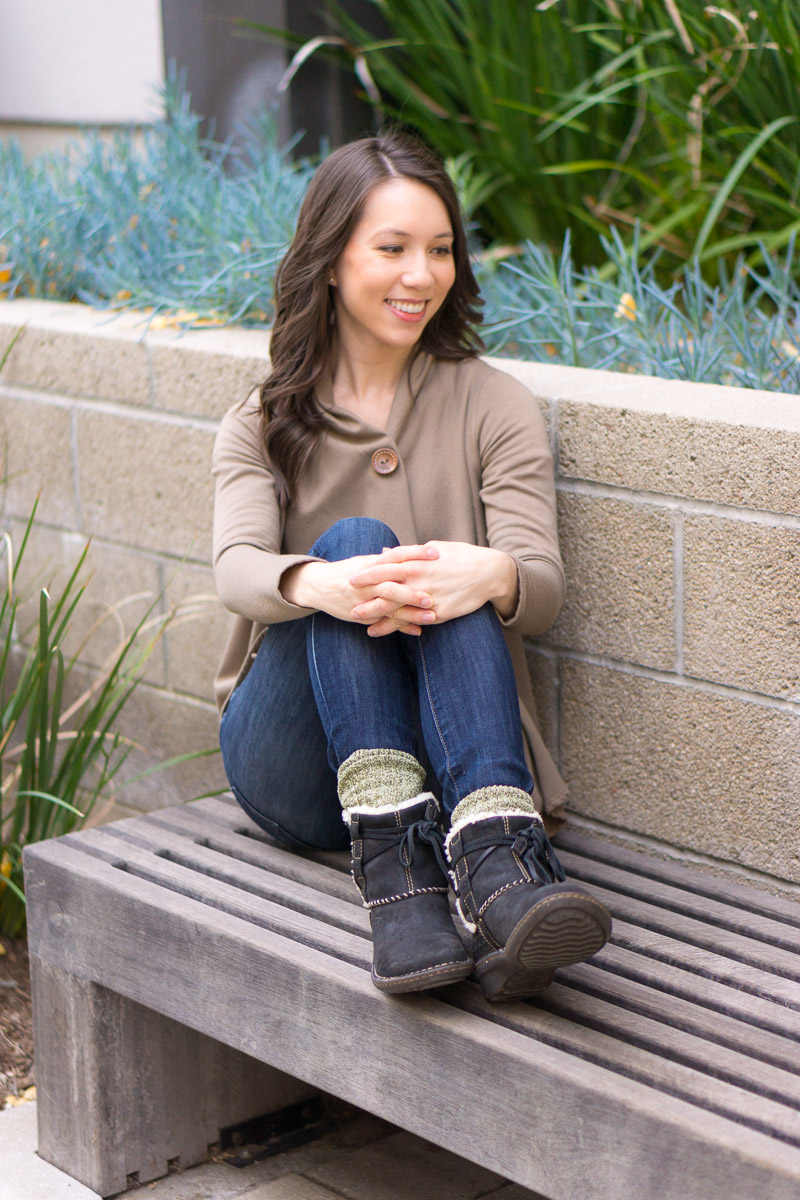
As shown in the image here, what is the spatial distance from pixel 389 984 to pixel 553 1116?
0.81ft

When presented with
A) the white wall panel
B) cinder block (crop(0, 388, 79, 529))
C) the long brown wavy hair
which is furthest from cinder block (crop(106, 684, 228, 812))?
the white wall panel

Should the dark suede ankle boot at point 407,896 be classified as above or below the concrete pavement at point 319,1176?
above

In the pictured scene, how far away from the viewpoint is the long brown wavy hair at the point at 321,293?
2.14m

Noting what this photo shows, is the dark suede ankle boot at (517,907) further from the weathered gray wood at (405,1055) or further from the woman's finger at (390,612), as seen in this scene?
the woman's finger at (390,612)

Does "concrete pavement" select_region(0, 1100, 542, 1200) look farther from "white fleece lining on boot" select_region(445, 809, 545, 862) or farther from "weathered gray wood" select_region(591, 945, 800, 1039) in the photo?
"white fleece lining on boot" select_region(445, 809, 545, 862)

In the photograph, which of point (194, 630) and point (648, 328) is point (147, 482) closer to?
point (194, 630)

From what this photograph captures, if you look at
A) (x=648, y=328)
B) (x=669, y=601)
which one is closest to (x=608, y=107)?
(x=648, y=328)

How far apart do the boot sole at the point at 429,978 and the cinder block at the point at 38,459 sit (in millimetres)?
1819

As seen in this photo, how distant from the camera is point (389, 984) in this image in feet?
5.40

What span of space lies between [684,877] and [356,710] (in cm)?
62

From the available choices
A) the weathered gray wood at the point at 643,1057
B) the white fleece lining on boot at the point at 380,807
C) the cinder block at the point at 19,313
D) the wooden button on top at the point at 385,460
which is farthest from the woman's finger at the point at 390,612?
the cinder block at the point at 19,313

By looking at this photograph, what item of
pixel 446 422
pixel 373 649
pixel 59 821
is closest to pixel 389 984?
pixel 373 649

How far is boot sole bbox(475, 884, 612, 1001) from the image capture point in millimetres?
1535

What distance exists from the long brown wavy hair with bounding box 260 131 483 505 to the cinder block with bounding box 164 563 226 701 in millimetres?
724
